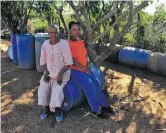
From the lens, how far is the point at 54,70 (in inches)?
145

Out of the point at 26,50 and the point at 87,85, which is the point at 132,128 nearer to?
the point at 87,85

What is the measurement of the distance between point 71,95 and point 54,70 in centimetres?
46

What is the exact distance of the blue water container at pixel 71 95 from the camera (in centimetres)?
379

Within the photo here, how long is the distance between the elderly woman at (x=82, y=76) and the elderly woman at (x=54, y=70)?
199 millimetres

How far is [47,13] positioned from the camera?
33.8 ft

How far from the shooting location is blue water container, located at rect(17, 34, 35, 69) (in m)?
6.00

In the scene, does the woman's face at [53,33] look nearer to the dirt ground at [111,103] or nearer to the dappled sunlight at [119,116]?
the dirt ground at [111,103]

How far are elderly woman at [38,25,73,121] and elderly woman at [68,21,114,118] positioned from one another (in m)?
0.20

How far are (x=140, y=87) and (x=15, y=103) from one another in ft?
8.68

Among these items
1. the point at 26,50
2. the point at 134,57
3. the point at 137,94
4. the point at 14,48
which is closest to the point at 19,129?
the point at 137,94

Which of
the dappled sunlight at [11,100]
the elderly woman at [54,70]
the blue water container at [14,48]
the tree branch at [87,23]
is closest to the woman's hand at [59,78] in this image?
the elderly woman at [54,70]

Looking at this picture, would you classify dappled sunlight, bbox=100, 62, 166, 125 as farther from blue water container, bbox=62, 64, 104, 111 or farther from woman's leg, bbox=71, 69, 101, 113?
blue water container, bbox=62, 64, 104, 111

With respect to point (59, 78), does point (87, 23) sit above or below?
above

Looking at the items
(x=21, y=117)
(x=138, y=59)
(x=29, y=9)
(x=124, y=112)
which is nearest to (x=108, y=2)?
(x=138, y=59)
